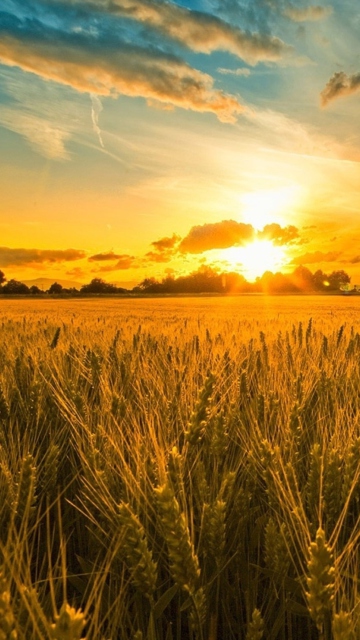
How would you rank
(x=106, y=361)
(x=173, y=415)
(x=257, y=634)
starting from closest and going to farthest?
(x=257, y=634)
(x=173, y=415)
(x=106, y=361)

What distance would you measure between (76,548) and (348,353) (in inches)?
122

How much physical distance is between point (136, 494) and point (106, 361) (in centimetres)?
240

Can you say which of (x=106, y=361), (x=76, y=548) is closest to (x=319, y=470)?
(x=76, y=548)

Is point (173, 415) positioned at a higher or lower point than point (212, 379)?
lower

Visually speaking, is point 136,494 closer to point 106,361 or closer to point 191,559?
point 191,559

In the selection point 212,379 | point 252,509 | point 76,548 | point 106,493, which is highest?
point 212,379

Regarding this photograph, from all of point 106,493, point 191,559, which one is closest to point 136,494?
point 106,493

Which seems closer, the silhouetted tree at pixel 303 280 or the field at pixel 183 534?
the field at pixel 183 534

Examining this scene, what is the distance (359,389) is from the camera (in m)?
2.87

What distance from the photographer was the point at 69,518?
1707 millimetres

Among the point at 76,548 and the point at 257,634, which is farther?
the point at 76,548

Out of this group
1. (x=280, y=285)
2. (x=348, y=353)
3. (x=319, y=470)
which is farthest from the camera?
(x=280, y=285)

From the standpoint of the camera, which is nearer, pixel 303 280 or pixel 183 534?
pixel 183 534

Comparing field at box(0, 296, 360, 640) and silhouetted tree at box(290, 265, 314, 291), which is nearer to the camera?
field at box(0, 296, 360, 640)
